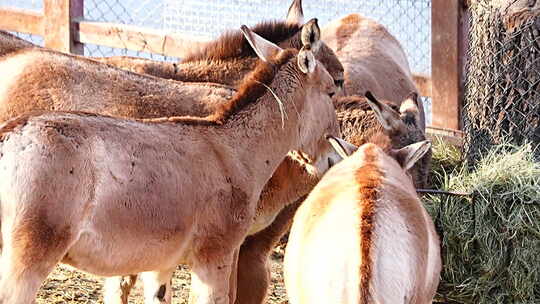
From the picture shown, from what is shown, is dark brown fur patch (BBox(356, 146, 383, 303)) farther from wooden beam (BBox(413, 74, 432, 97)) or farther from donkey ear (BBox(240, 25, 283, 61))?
wooden beam (BBox(413, 74, 432, 97))

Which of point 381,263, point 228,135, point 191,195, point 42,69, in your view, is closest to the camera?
point 381,263

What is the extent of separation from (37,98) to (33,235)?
1.87 m

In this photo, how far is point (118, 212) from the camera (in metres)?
5.68

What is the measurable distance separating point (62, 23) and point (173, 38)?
61.8 inches

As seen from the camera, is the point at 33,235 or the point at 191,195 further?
the point at 191,195

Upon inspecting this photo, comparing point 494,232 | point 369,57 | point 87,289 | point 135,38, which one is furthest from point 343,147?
point 135,38

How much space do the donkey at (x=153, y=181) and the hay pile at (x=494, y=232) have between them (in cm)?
111

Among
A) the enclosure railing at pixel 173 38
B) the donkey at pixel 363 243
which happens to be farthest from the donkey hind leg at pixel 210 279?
the enclosure railing at pixel 173 38

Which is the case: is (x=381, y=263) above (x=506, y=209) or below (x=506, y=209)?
above

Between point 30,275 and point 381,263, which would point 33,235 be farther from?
point 381,263

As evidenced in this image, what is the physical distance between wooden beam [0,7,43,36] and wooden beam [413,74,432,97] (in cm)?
400

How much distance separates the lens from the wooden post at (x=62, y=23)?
11.6 m

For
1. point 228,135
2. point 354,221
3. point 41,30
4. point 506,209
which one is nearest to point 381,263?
point 354,221

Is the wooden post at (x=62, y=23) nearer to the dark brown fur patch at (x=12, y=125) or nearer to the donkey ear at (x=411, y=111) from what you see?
the donkey ear at (x=411, y=111)
